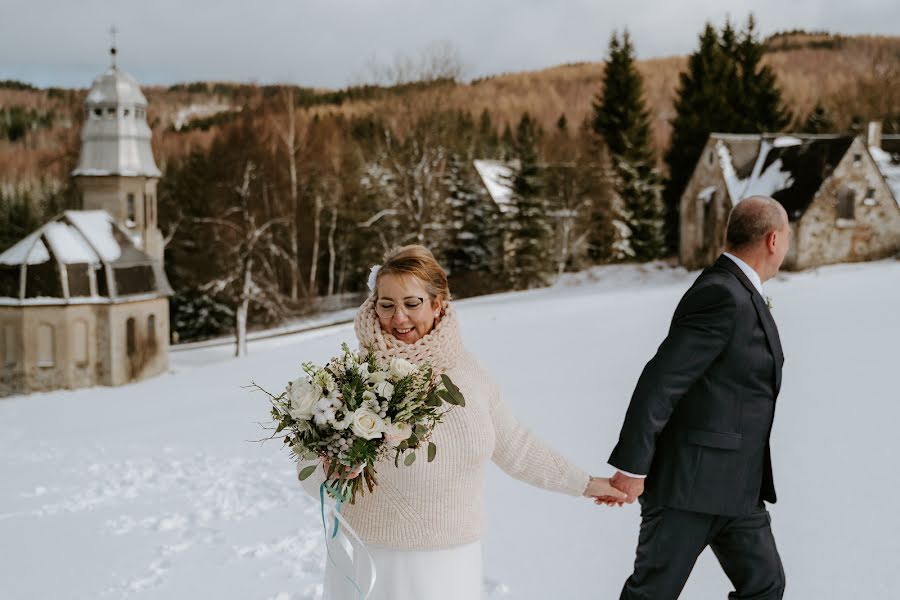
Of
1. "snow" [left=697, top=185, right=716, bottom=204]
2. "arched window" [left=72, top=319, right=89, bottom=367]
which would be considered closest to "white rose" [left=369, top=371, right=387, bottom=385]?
"snow" [left=697, top=185, right=716, bottom=204]

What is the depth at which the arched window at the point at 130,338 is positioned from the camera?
3584 cm

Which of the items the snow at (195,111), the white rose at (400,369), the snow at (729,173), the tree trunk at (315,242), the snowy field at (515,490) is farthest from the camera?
the snow at (195,111)

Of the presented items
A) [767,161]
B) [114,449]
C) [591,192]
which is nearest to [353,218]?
[591,192]

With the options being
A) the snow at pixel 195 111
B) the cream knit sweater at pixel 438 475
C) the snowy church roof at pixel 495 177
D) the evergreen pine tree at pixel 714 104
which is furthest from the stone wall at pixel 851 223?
the snow at pixel 195 111

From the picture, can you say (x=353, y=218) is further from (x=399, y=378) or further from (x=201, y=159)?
(x=399, y=378)

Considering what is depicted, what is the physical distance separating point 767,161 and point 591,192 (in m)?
11.0

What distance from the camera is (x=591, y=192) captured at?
4297 cm

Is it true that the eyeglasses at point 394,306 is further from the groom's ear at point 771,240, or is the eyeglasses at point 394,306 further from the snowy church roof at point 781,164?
the snowy church roof at point 781,164

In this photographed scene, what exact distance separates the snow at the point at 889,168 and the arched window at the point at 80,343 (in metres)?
31.1

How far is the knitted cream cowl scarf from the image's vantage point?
3.68m

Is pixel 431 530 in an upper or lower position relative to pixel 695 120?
lower

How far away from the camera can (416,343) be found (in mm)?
3695

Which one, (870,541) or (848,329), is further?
(848,329)

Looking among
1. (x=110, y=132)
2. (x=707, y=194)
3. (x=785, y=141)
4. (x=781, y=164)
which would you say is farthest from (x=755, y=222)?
(x=110, y=132)
